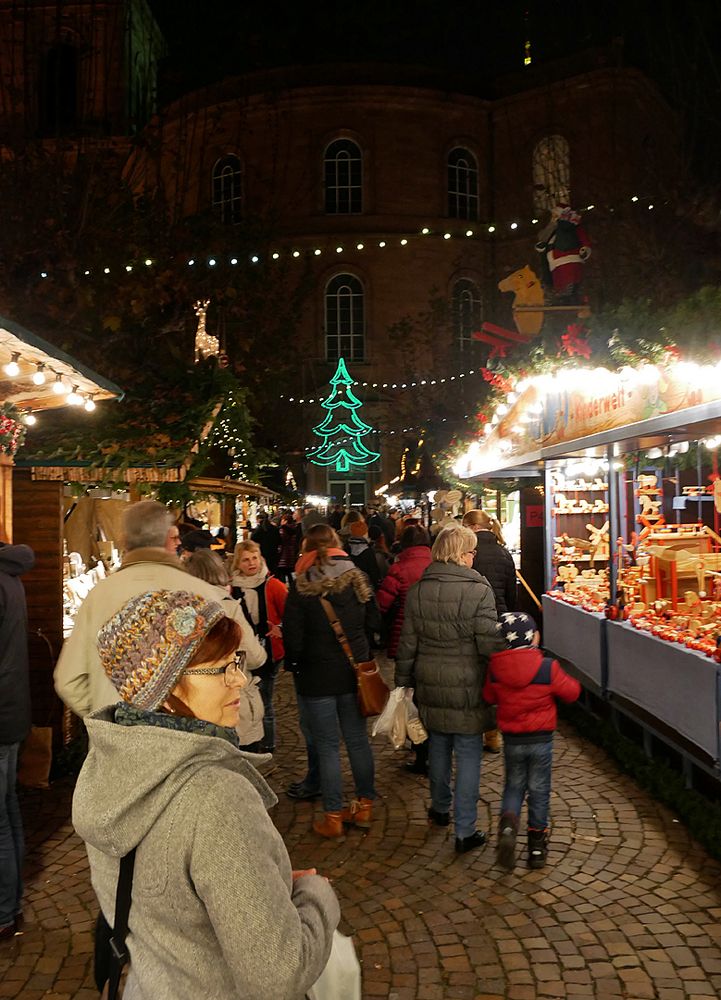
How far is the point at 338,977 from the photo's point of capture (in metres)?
1.77

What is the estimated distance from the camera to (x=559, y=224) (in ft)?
27.9

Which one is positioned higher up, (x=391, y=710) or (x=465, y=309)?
(x=465, y=309)

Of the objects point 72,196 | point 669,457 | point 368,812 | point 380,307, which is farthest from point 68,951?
point 380,307

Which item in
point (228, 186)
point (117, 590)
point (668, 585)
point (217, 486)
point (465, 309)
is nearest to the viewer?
point (117, 590)

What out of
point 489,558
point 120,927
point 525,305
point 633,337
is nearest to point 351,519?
point 489,558

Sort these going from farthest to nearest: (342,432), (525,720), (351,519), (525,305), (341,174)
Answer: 1. (341,174)
2. (342,432)
3. (351,519)
4. (525,305)
5. (525,720)

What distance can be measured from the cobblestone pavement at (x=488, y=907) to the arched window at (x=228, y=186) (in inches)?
1208

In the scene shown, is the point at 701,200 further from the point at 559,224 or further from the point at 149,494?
the point at 149,494

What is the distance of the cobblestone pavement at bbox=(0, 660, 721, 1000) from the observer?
3453 millimetres

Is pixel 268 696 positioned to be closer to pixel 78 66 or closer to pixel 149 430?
pixel 149 430

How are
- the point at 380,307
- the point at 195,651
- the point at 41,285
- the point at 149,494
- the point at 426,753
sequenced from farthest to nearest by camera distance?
1. the point at 380,307
2. the point at 41,285
3. the point at 149,494
4. the point at 426,753
5. the point at 195,651

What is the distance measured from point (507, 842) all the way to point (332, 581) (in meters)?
1.73

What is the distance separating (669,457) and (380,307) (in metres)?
25.9

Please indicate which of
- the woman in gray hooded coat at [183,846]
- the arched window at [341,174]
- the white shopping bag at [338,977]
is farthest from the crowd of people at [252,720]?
the arched window at [341,174]
